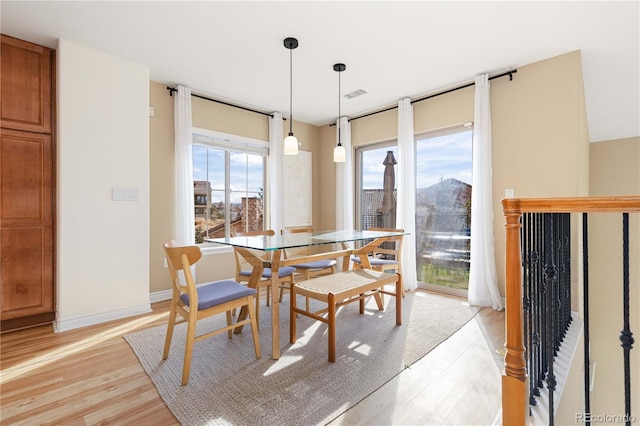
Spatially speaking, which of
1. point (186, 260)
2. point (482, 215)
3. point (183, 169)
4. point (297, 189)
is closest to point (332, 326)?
point (186, 260)

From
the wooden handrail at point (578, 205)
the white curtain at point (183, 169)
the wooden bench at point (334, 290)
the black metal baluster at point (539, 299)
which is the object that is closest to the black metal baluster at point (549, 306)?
the black metal baluster at point (539, 299)

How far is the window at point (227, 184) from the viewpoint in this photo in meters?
4.06

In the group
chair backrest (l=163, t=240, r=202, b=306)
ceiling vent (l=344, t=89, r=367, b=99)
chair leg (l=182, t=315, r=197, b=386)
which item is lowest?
chair leg (l=182, t=315, r=197, b=386)

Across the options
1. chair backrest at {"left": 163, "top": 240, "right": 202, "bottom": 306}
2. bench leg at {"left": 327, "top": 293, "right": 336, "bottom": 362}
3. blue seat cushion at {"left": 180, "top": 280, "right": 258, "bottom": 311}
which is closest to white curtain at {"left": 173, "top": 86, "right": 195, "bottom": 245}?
blue seat cushion at {"left": 180, "top": 280, "right": 258, "bottom": 311}

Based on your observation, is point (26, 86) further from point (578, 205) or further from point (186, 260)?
point (578, 205)

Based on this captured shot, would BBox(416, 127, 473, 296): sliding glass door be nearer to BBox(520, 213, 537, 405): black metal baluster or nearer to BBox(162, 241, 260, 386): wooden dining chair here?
BBox(520, 213, 537, 405): black metal baluster

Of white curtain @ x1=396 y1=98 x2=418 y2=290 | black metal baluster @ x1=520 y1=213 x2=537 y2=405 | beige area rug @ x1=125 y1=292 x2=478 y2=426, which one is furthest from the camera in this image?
white curtain @ x1=396 y1=98 x2=418 y2=290

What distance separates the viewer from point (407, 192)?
405 cm

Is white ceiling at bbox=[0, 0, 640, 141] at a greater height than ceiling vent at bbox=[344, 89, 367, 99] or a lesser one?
lesser

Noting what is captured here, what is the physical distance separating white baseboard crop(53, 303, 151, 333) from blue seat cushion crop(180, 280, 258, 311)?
4.81 ft

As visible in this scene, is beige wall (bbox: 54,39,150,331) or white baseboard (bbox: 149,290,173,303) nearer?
beige wall (bbox: 54,39,150,331)

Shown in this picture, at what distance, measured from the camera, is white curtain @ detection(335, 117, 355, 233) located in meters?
4.88

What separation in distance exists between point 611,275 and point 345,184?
3903 millimetres

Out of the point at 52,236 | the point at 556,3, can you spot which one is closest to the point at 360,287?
the point at 556,3
